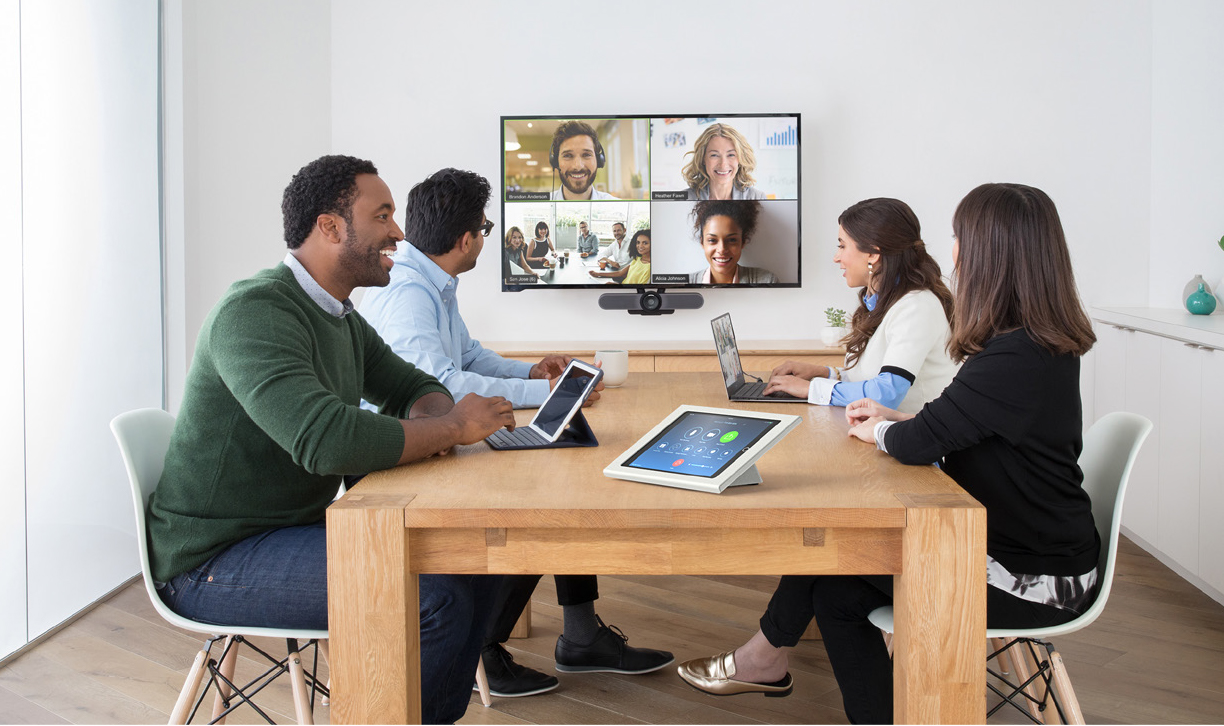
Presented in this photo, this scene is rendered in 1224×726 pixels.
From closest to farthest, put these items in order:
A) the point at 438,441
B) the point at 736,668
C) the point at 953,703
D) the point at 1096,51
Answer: the point at 953,703
the point at 438,441
the point at 736,668
the point at 1096,51

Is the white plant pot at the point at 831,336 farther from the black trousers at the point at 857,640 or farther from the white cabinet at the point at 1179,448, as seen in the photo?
the black trousers at the point at 857,640

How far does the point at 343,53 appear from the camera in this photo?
461 cm

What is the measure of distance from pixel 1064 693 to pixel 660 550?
0.92 m

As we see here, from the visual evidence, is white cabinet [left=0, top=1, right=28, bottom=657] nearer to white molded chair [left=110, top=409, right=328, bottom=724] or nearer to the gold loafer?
white molded chair [left=110, top=409, right=328, bottom=724]

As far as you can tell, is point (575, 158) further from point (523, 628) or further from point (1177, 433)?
point (1177, 433)

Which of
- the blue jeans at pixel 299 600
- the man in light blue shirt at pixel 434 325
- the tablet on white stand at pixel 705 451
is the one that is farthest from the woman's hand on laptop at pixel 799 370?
the blue jeans at pixel 299 600

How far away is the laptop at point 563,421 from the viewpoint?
1823mm

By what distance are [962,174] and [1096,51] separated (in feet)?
2.57

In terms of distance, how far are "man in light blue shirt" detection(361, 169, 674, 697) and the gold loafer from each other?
0.61ft

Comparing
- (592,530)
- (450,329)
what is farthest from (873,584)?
(450,329)

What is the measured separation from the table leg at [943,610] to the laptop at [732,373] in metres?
1.01

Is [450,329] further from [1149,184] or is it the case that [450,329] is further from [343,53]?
[1149,184]

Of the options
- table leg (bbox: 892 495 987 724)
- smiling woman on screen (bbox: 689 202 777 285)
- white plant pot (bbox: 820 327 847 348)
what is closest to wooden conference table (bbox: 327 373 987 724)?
table leg (bbox: 892 495 987 724)

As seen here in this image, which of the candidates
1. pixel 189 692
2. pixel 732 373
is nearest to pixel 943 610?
pixel 732 373
